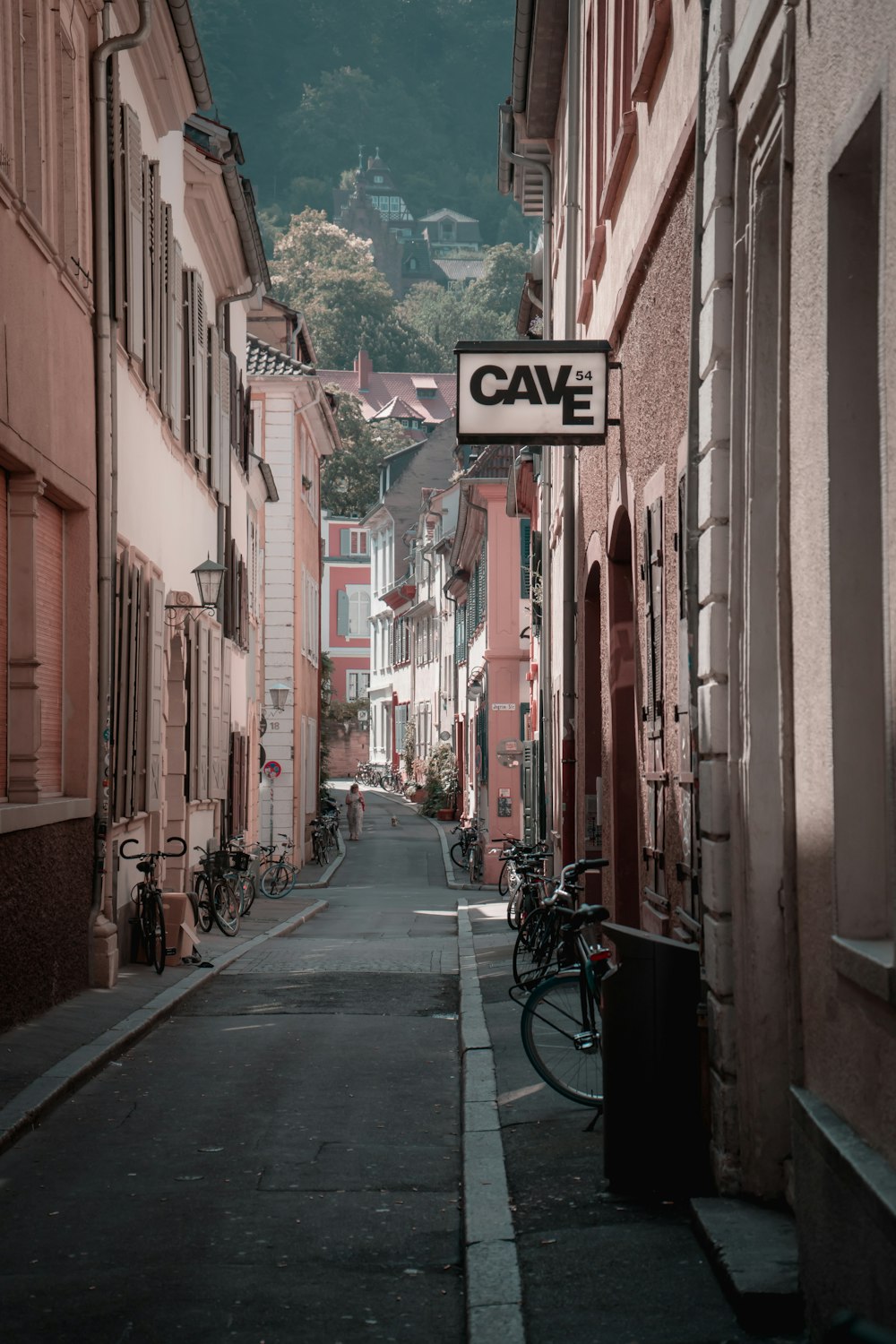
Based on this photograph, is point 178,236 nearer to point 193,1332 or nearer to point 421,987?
point 421,987

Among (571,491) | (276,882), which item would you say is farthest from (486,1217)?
(276,882)

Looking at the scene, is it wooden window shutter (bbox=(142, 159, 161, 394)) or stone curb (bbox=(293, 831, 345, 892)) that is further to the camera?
stone curb (bbox=(293, 831, 345, 892))

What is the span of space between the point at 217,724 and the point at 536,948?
28.6ft

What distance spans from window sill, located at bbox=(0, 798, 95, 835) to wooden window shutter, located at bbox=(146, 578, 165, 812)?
269cm

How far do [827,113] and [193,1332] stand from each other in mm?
3902

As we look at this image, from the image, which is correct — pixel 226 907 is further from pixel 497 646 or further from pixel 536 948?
pixel 497 646

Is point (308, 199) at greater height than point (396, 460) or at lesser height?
greater

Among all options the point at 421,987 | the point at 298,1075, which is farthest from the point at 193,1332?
the point at 421,987

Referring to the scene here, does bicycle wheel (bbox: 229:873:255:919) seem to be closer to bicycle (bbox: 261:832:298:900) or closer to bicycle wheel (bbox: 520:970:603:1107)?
bicycle (bbox: 261:832:298:900)

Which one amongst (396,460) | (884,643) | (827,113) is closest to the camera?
(884,643)

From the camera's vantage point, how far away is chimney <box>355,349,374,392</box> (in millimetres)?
118125

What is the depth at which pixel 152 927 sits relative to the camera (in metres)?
15.0

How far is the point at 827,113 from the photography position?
4.71 m

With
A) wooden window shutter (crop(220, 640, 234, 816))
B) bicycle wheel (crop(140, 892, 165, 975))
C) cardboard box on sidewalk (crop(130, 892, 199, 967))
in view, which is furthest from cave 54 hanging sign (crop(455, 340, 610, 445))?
wooden window shutter (crop(220, 640, 234, 816))
